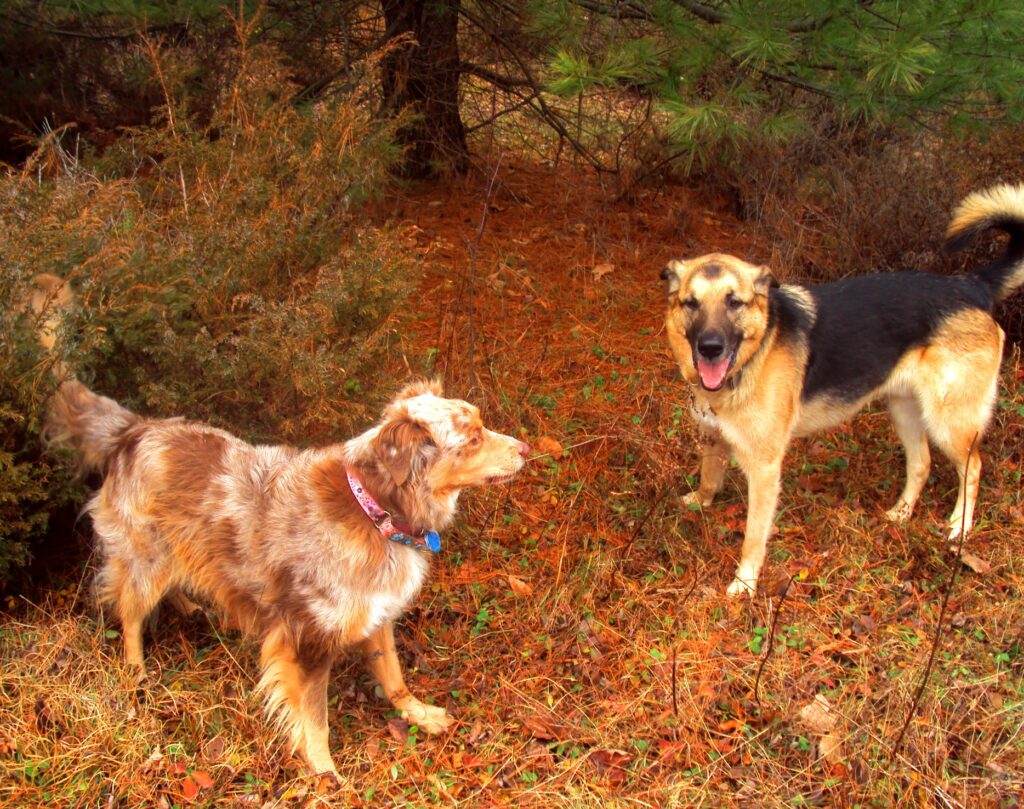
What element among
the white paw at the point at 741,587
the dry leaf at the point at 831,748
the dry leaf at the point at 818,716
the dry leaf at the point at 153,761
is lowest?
the dry leaf at the point at 153,761

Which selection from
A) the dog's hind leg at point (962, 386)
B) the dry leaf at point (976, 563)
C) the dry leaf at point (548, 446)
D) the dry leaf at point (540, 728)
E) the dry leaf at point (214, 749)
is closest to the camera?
the dry leaf at point (214, 749)

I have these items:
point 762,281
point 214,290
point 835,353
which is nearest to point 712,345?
point 762,281

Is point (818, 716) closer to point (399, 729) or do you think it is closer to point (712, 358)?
point (712, 358)

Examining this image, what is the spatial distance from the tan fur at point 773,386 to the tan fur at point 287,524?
1.46 m

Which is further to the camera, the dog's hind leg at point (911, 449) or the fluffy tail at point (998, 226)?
the dog's hind leg at point (911, 449)

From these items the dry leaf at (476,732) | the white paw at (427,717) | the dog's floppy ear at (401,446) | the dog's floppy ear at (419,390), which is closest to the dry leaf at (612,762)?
the dry leaf at (476,732)

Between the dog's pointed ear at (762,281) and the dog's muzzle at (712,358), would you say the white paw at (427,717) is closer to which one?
the dog's muzzle at (712,358)

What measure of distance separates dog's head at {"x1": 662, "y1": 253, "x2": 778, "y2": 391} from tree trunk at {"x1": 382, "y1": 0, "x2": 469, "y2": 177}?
3.25m

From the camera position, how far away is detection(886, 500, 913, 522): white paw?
5180 mm

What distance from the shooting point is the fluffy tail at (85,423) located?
393 centimetres

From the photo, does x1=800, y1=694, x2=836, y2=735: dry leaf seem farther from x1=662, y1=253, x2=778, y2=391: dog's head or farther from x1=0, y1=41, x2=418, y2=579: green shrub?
x1=0, y1=41, x2=418, y2=579: green shrub

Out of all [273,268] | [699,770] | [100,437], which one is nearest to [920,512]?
[699,770]

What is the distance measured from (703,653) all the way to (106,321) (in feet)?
11.5

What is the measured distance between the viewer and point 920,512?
5.34m
